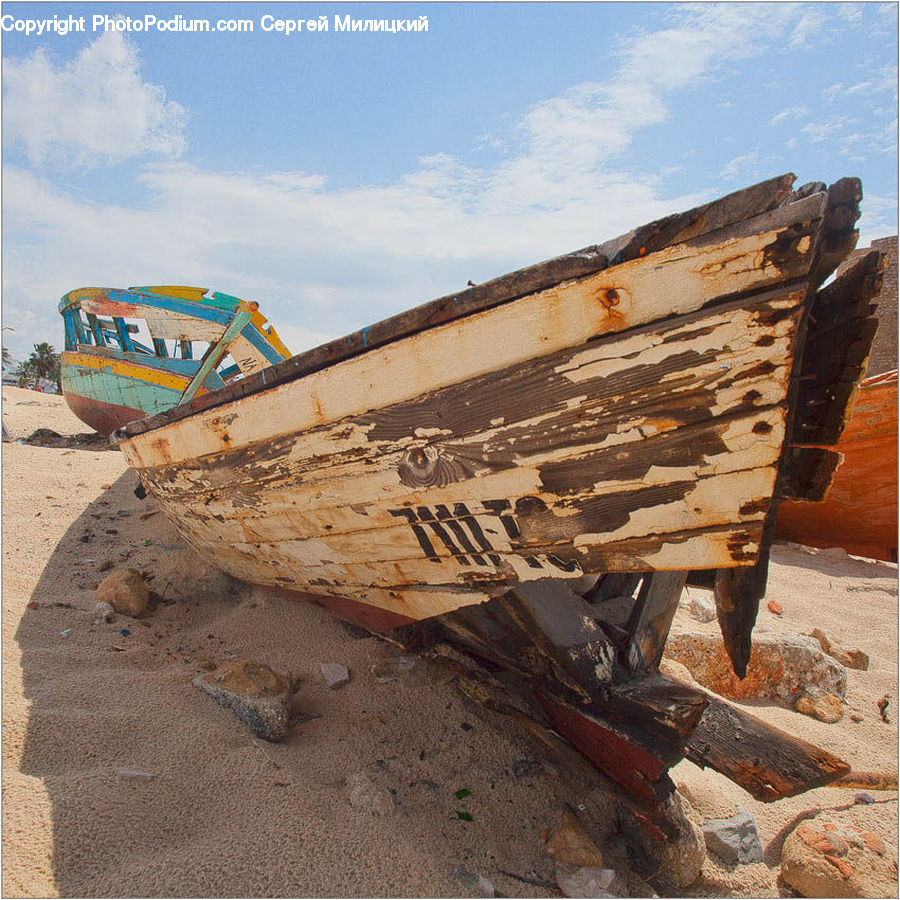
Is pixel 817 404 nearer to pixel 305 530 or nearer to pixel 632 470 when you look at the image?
pixel 632 470

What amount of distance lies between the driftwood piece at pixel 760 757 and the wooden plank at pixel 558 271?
1.71m

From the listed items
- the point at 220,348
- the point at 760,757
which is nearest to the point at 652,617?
the point at 760,757

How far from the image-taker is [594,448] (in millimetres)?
1454

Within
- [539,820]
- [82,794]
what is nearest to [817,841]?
[539,820]

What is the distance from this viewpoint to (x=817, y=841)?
6.50 feet

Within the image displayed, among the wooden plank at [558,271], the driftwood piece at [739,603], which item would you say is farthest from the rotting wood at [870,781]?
the wooden plank at [558,271]

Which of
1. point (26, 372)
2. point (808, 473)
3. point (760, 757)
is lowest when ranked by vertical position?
point (760, 757)

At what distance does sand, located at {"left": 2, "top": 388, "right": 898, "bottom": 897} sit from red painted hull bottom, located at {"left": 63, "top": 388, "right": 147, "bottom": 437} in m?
4.80

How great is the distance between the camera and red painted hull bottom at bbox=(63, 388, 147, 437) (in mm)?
7898

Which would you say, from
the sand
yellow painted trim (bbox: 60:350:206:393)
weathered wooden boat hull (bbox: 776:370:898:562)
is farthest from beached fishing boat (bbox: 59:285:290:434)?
weathered wooden boat hull (bbox: 776:370:898:562)

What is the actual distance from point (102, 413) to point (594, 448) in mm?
8722

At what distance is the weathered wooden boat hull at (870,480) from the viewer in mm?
5686

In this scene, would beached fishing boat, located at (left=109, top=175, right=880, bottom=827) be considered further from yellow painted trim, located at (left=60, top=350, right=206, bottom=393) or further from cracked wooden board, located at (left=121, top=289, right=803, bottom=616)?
yellow painted trim, located at (left=60, top=350, right=206, bottom=393)

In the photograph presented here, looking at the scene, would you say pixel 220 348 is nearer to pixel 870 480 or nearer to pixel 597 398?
pixel 597 398
